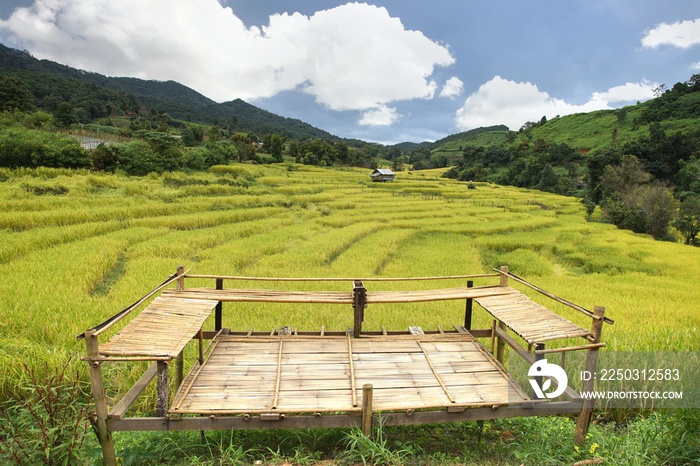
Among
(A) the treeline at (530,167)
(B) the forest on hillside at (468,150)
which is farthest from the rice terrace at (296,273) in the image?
(A) the treeline at (530,167)

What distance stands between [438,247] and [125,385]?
38.3 feet

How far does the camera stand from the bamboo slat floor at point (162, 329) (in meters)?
3.18

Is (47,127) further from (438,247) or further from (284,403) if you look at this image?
(284,403)

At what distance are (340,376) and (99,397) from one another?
2.17 m

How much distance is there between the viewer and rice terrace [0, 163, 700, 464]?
3.75 m

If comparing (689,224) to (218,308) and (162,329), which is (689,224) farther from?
(162,329)

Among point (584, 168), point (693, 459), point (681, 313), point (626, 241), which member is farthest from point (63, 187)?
point (584, 168)

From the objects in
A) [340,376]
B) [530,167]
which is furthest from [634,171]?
[340,376]

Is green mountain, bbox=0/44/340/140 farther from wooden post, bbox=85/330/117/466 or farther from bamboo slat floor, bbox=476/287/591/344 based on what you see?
bamboo slat floor, bbox=476/287/591/344

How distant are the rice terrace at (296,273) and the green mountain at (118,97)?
1520 inches

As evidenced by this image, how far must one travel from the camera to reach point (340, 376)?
3840 millimetres

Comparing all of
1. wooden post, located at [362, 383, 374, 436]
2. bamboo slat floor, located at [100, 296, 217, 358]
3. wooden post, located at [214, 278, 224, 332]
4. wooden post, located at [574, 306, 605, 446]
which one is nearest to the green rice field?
wooden post, located at [214, 278, 224, 332]

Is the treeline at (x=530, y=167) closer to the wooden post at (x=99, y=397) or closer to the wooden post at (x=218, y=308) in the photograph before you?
the wooden post at (x=218, y=308)

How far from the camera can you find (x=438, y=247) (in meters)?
14.2
